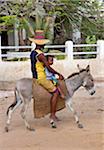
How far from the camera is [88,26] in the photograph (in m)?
17.2

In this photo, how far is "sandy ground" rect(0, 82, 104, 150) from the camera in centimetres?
594

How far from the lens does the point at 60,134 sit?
664 cm

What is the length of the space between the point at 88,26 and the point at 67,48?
323cm

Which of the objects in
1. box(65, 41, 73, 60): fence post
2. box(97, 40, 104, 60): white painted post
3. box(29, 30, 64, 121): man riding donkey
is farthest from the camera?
box(97, 40, 104, 60): white painted post

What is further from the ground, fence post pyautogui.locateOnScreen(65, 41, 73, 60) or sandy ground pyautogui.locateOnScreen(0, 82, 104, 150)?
fence post pyautogui.locateOnScreen(65, 41, 73, 60)

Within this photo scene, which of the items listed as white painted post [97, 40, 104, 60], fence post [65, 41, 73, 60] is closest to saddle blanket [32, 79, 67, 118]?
fence post [65, 41, 73, 60]

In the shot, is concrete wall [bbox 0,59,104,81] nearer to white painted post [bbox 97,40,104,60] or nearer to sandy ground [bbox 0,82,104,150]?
white painted post [bbox 97,40,104,60]

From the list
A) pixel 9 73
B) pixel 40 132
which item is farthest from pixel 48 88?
pixel 9 73

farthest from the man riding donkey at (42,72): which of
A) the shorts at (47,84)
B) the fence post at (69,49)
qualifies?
the fence post at (69,49)

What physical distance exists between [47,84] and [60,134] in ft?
3.13

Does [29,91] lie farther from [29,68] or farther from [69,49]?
[69,49]

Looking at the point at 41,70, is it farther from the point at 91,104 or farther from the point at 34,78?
the point at 91,104

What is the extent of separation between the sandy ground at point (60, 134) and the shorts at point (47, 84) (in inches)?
26.5

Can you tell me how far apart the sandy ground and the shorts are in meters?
0.67
